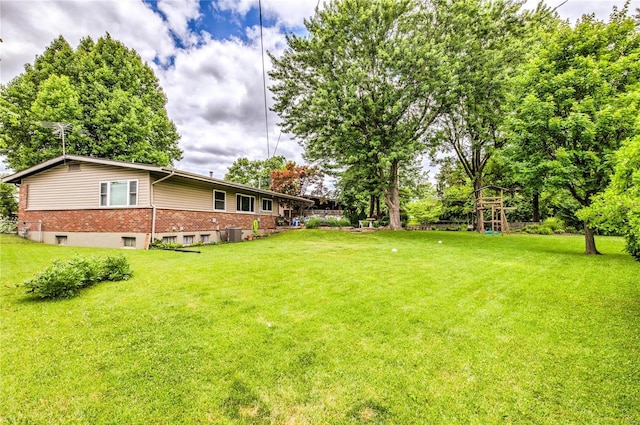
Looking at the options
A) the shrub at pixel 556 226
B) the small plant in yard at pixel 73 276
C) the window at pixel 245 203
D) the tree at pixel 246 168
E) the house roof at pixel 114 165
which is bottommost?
the small plant in yard at pixel 73 276

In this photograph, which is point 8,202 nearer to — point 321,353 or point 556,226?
point 321,353

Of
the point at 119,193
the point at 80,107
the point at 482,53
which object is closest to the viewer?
the point at 119,193

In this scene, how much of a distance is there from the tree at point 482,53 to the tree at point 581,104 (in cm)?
488

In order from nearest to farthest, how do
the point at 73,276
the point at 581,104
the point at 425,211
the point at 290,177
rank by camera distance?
the point at 73,276
the point at 581,104
the point at 425,211
the point at 290,177

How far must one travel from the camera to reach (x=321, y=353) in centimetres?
310

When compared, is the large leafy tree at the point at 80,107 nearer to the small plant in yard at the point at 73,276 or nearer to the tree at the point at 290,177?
the tree at the point at 290,177

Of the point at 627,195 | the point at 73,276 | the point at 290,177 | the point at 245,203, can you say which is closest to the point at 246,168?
the point at 290,177

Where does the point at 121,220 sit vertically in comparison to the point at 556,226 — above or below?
above

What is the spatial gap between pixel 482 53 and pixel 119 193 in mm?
20068

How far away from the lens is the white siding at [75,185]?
39.7 feet

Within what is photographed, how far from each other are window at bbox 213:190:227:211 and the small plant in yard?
9.88 metres

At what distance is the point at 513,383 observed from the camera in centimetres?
263

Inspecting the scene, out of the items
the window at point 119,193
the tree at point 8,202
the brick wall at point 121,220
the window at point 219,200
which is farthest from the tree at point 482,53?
the tree at point 8,202

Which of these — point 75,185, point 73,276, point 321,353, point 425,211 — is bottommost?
point 321,353
